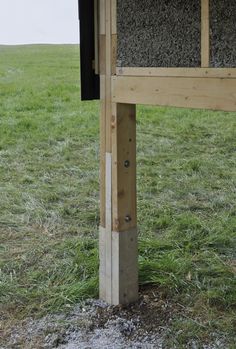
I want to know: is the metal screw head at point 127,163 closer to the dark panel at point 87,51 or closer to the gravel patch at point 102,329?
the dark panel at point 87,51

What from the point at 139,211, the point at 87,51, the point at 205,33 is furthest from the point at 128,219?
the point at 139,211

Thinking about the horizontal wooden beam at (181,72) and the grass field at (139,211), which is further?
the grass field at (139,211)

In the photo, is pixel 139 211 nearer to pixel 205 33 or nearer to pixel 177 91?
pixel 177 91

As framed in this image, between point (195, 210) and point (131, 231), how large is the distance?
2085 millimetres

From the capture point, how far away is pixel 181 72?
8.27ft

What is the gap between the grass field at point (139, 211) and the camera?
3.28 metres

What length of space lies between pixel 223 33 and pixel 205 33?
0.30 feet

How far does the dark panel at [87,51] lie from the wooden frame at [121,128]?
0.05 metres

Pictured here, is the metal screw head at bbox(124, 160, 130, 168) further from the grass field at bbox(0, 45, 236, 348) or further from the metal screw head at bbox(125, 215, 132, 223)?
the grass field at bbox(0, 45, 236, 348)

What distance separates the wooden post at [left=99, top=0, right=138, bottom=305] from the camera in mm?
2912

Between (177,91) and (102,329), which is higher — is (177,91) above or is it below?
above

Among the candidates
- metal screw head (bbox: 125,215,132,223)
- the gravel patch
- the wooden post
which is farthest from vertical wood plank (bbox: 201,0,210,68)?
the gravel patch

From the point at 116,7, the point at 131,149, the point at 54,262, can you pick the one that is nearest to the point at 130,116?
the point at 131,149

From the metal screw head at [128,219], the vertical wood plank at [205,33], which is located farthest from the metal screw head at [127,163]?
the vertical wood plank at [205,33]
